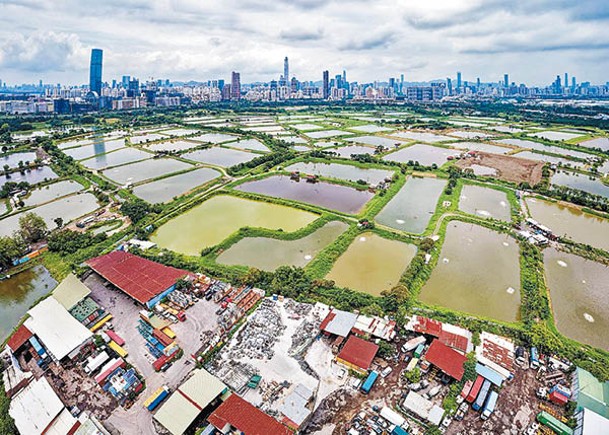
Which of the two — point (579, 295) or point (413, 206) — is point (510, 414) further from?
point (413, 206)

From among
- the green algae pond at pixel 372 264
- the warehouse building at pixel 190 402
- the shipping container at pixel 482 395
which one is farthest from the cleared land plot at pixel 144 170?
the shipping container at pixel 482 395

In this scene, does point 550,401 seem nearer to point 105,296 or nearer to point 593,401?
point 593,401

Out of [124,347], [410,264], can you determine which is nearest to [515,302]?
[410,264]

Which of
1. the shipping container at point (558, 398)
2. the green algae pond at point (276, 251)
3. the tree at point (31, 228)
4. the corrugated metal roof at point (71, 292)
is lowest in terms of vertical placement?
the shipping container at point (558, 398)

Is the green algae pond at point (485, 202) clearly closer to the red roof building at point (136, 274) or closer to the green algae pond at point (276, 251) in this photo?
the green algae pond at point (276, 251)

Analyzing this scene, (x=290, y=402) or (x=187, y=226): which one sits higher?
(x=187, y=226)

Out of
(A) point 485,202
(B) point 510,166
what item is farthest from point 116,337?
(B) point 510,166
